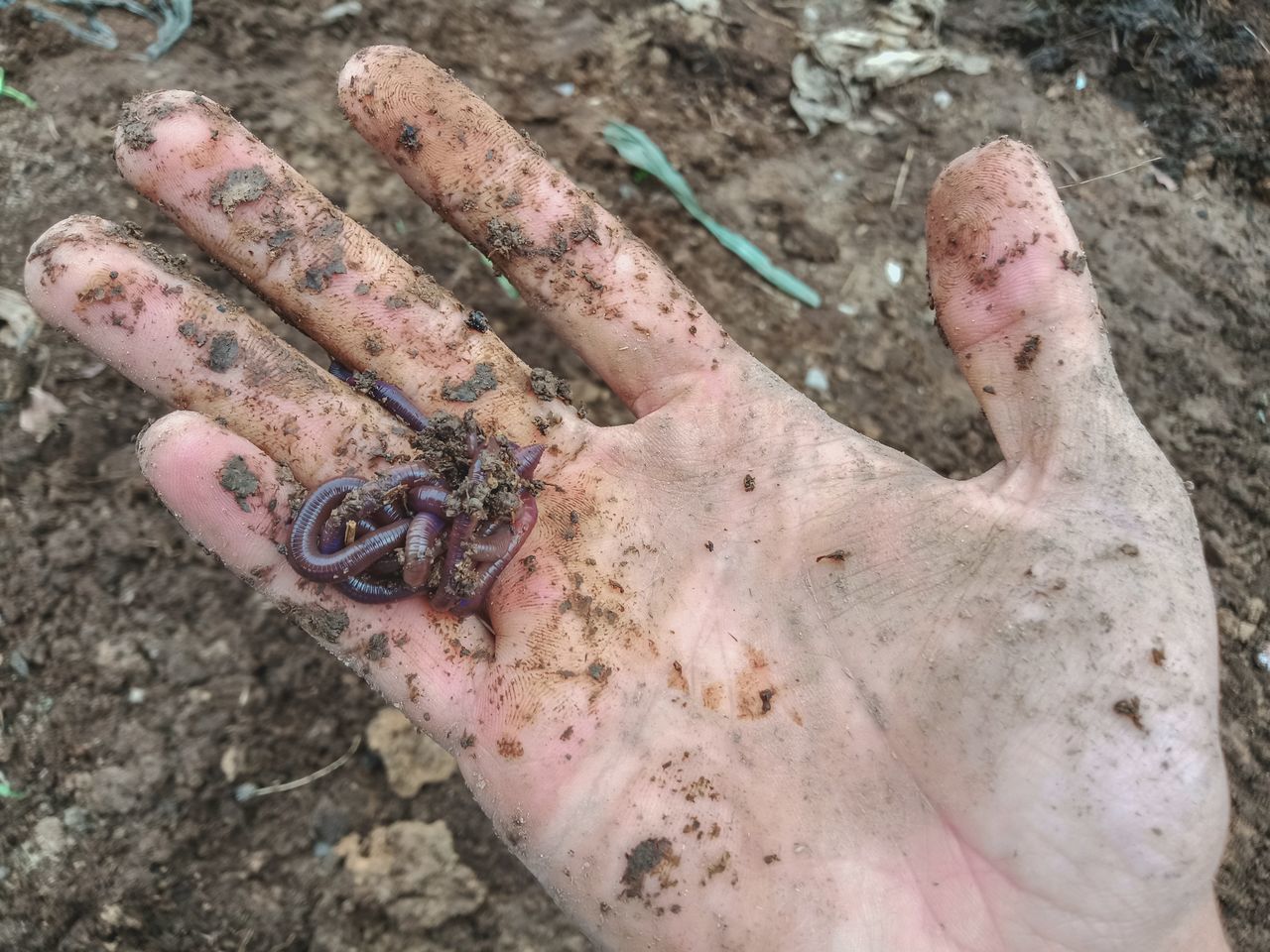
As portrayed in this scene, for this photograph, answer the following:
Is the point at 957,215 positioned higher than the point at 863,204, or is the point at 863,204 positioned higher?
the point at 957,215

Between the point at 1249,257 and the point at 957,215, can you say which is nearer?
the point at 957,215

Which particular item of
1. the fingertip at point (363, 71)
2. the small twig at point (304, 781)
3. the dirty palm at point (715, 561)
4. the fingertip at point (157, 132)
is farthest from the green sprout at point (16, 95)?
the small twig at point (304, 781)

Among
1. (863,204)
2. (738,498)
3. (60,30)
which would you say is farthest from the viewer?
(863,204)

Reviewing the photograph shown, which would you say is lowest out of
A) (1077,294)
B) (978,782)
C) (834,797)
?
(834,797)

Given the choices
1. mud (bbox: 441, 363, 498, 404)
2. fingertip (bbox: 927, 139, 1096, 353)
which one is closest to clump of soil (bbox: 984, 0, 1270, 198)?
fingertip (bbox: 927, 139, 1096, 353)

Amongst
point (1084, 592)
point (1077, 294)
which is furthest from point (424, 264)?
point (1084, 592)

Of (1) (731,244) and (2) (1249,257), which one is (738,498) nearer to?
(1) (731,244)

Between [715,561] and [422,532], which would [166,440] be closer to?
[422,532]
